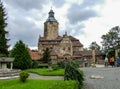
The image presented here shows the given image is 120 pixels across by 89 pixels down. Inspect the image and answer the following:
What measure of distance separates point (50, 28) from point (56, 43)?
789 cm

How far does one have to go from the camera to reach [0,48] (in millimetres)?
47375

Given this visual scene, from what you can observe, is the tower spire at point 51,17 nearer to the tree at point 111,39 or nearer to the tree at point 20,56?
the tree at point 111,39

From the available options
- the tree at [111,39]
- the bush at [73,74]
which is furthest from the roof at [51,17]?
the bush at [73,74]

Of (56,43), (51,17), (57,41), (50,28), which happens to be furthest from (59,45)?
(51,17)

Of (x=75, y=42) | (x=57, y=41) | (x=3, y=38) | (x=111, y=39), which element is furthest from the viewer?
(x=75, y=42)

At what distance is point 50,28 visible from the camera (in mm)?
97000

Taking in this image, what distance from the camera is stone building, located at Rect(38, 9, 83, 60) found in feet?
285

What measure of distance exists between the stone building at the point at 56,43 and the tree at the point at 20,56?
34.2 metres

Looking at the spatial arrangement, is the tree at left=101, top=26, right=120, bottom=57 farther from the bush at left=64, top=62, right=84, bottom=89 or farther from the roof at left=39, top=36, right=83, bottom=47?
the bush at left=64, top=62, right=84, bottom=89

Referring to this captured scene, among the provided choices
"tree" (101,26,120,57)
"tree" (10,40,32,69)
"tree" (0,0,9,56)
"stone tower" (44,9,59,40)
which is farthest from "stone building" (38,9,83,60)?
"tree" (10,40,32,69)

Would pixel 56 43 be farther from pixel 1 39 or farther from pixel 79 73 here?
pixel 79 73

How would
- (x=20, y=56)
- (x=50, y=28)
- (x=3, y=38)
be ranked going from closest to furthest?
(x=20, y=56), (x=3, y=38), (x=50, y=28)

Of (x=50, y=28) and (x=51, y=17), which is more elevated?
(x=51, y=17)

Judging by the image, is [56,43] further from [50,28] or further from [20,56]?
[20,56]
